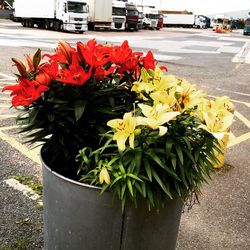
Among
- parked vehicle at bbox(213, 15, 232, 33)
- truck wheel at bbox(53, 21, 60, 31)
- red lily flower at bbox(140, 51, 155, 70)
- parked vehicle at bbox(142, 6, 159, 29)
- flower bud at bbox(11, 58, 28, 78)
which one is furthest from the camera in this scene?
parked vehicle at bbox(213, 15, 232, 33)

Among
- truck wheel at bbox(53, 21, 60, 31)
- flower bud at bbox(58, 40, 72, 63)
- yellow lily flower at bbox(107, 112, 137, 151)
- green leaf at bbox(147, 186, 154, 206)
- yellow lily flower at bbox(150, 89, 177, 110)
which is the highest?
flower bud at bbox(58, 40, 72, 63)

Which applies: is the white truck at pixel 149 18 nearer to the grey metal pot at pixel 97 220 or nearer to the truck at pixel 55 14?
the truck at pixel 55 14

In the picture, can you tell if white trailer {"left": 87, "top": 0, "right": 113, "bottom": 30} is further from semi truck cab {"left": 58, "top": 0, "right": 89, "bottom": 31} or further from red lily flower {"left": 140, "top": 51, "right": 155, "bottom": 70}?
red lily flower {"left": 140, "top": 51, "right": 155, "bottom": 70}

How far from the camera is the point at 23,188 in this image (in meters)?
3.91

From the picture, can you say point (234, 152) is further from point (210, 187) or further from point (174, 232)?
point (174, 232)

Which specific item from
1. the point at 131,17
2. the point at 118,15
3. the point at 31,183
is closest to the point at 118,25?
the point at 118,15

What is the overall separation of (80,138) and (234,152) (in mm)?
3768

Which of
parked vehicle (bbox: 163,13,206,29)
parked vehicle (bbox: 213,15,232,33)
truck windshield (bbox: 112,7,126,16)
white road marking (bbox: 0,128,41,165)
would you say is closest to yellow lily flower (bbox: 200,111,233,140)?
white road marking (bbox: 0,128,41,165)

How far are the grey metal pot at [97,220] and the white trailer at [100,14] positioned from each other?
30.3 m

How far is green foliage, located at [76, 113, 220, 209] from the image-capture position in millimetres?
1808

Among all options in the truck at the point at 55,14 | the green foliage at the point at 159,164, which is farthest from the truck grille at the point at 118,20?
the green foliage at the point at 159,164

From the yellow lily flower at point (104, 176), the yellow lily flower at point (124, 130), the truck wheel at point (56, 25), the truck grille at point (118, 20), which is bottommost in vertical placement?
the truck wheel at point (56, 25)

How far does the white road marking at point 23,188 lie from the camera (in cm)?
374

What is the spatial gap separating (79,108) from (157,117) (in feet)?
1.35
